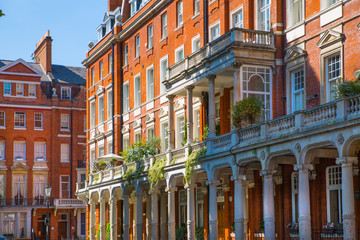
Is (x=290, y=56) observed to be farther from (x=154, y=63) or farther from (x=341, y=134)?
(x=154, y=63)

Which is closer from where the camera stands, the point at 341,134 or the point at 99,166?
the point at 341,134

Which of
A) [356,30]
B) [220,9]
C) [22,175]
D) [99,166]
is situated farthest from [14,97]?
[356,30]

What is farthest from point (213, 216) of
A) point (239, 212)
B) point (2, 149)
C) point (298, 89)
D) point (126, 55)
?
point (2, 149)

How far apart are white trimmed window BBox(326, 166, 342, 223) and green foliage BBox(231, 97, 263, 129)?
12.5 feet

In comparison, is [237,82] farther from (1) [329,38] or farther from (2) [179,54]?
(2) [179,54]

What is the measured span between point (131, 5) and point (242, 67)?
74.2 feet

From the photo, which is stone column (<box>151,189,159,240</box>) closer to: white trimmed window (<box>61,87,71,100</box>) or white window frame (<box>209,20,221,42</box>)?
white window frame (<box>209,20,221,42</box>)

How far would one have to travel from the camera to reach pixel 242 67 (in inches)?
1153

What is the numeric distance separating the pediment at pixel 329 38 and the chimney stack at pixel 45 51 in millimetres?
50284

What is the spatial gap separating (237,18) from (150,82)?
1226 cm

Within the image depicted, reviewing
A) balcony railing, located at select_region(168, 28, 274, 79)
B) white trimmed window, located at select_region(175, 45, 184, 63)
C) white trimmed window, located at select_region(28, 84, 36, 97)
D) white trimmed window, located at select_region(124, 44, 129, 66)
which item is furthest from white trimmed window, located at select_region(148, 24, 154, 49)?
white trimmed window, located at select_region(28, 84, 36, 97)

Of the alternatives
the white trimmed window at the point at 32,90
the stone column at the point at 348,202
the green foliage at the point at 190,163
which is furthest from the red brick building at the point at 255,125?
the white trimmed window at the point at 32,90

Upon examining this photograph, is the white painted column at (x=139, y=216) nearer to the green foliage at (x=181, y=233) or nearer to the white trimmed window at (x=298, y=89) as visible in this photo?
the green foliage at (x=181, y=233)

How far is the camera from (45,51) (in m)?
73.4
